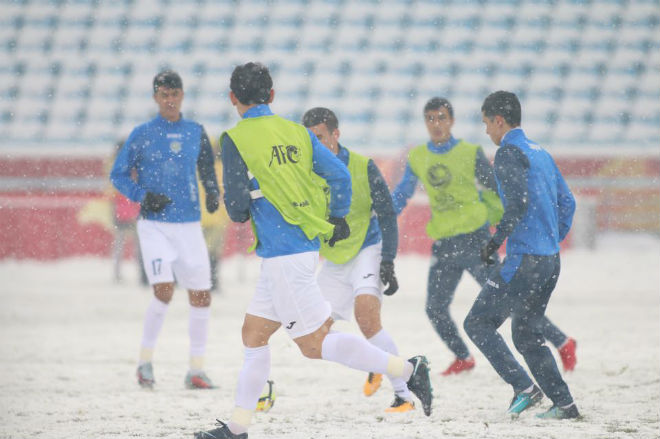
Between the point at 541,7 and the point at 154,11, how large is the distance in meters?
9.66

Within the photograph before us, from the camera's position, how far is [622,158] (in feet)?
51.6

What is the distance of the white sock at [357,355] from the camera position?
3.70 m

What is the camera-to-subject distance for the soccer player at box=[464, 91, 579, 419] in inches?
163

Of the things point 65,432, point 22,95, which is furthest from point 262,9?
point 65,432

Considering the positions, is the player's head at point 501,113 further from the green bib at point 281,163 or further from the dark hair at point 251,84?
the dark hair at point 251,84

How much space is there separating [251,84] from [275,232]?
618mm

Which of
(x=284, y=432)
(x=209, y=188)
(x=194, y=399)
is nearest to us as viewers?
(x=284, y=432)

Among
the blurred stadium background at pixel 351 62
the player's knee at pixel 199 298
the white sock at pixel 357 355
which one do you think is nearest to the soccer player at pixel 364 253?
the white sock at pixel 357 355

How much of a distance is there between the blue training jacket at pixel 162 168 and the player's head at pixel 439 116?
136 cm

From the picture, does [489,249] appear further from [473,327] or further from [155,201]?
[155,201]

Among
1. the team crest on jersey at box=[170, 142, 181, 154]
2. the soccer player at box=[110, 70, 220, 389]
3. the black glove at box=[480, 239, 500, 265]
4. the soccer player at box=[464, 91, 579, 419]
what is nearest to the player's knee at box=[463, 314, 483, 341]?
the soccer player at box=[464, 91, 579, 419]

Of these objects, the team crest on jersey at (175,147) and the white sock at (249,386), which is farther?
the team crest on jersey at (175,147)

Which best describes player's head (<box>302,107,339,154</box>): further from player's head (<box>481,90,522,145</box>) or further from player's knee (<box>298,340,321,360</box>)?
player's knee (<box>298,340,321,360</box>)

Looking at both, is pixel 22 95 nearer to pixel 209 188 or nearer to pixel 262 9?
pixel 262 9
